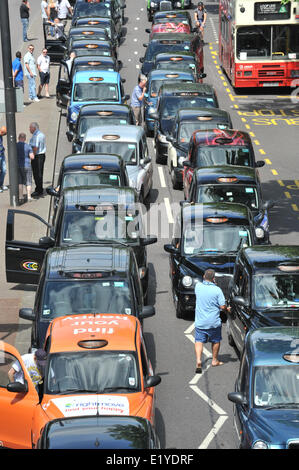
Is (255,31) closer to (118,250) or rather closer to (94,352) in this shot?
(118,250)

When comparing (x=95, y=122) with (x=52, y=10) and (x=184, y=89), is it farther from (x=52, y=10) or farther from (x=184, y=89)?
(x=52, y=10)

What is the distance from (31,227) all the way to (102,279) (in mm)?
9300

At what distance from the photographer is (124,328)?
13.7 meters

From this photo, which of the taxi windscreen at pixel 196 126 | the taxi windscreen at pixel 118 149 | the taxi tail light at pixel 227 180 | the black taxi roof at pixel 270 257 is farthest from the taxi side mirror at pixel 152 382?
the taxi windscreen at pixel 196 126

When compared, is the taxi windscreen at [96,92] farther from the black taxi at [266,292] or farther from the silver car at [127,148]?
the black taxi at [266,292]

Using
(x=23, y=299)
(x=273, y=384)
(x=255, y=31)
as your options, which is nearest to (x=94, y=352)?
(x=273, y=384)

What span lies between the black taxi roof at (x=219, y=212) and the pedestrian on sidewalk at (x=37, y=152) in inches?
290

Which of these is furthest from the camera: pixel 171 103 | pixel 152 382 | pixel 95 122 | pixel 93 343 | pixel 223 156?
pixel 171 103

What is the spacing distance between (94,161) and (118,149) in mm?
2605

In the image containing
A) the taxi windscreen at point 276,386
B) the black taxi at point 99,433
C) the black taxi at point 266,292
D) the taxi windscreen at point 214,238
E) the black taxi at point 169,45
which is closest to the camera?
the black taxi at point 99,433

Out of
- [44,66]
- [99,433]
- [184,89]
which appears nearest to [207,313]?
[99,433]

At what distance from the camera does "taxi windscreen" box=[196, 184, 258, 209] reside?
22.4 m

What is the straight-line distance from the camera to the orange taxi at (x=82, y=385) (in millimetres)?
12758

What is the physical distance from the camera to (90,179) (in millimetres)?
22625
